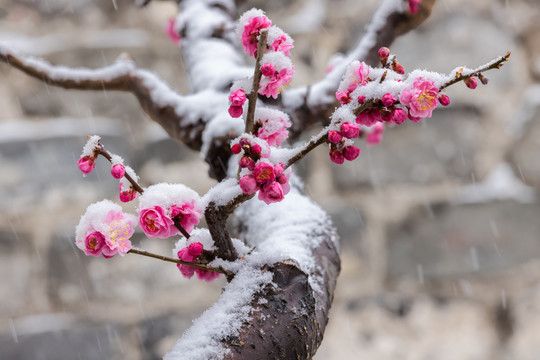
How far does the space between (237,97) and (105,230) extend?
0.10 m

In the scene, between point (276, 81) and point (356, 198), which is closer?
point (276, 81)

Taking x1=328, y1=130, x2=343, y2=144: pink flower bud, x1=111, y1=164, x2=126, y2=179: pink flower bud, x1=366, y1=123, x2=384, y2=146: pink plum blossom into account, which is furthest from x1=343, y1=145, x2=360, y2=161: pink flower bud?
x1=366, y1=123, x2=384, y2=146: pink plum blossom

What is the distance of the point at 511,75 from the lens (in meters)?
A: 1.12

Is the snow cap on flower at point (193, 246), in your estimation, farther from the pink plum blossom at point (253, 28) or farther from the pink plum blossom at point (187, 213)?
the pink plum blossom at point (253, 28)

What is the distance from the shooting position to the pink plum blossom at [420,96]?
0.84 ft

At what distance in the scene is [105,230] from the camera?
10.5 inches

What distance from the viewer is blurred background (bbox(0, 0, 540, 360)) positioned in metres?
1.08

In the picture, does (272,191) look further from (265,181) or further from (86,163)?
(86,163)

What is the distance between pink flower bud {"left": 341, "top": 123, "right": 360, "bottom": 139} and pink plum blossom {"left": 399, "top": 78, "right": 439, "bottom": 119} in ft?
0.10

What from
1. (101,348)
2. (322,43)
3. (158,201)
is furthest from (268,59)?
(101,348)

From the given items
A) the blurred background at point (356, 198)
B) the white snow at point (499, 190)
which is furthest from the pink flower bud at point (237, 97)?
the white snow at point (499, 190)

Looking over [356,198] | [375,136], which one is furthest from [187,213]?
[356,198]

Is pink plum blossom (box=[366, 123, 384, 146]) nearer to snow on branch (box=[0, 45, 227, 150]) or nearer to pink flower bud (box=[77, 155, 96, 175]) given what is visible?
snow on branch (box=[0, 45, 227, 150])

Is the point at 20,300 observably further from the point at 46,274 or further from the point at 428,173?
the point at 428,173
